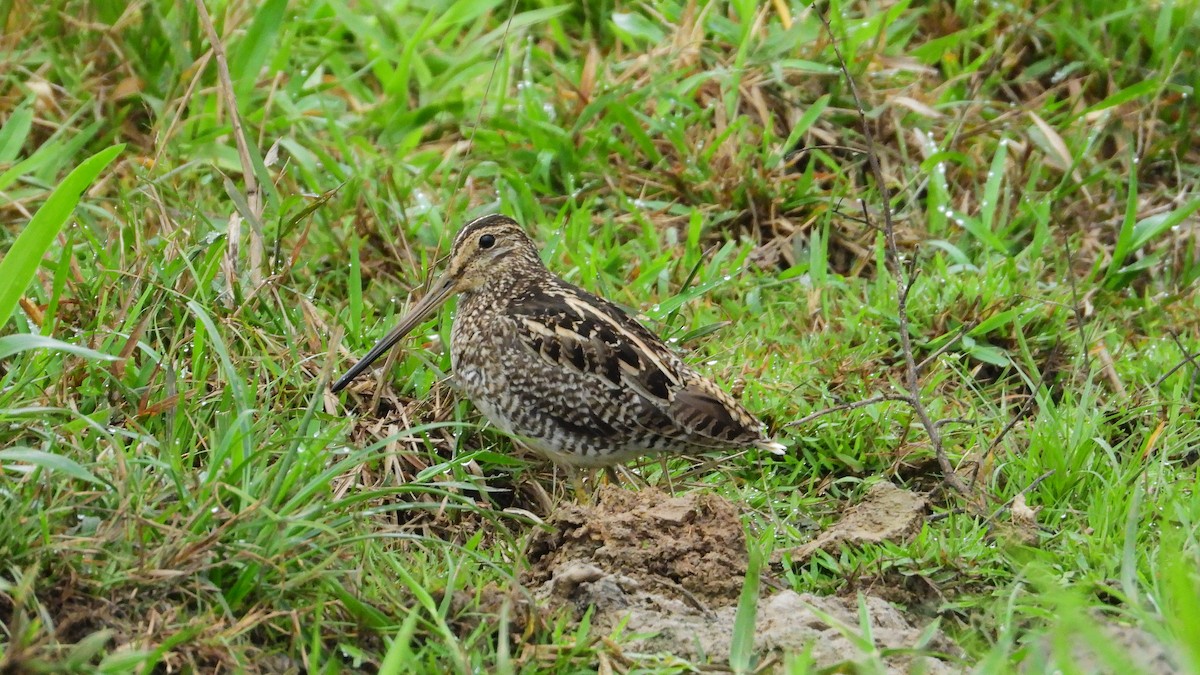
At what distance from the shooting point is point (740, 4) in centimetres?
634

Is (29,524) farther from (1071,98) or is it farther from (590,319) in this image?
(1071,98)

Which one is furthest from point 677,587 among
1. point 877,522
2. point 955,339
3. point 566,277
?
point 566,277

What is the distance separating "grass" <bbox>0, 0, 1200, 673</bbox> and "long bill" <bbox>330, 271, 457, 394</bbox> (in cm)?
7

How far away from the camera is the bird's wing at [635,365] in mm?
4258

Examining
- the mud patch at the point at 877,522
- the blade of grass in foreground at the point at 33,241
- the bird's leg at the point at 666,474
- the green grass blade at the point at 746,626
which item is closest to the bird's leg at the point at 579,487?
the bird's leg at the point at 666,474

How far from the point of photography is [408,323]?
15.5 ft

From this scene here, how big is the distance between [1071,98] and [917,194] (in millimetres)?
1005

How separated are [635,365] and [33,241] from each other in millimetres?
1648

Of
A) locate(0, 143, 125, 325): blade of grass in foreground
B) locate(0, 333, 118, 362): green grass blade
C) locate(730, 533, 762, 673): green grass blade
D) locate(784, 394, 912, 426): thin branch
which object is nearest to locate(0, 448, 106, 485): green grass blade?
locate(0, 333, 118, 362): green grass blade

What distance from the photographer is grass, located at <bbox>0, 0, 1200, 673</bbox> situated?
3309mm

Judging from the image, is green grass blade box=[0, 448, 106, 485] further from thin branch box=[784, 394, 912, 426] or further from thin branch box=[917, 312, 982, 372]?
thin branch box=[917, 312, 982, 372]

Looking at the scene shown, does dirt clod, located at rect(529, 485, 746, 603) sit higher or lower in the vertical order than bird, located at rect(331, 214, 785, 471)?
lower

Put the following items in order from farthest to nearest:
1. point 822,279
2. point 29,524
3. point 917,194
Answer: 1. point 917,194
2. point 822,279
3. point 29,524

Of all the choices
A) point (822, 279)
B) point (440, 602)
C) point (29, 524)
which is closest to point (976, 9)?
point (822, 279)
